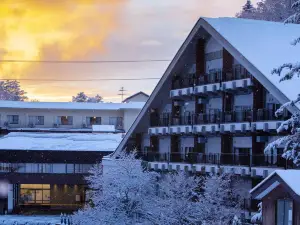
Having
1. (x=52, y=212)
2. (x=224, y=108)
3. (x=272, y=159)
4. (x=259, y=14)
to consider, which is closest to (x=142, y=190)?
(x=224, y=108)

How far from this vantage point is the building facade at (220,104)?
1281 inches

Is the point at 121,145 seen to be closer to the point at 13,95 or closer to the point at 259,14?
the point at 259,14

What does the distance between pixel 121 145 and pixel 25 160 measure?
1686 centimetres

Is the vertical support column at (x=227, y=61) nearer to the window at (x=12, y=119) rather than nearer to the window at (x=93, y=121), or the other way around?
the window at (x=93, y=121)

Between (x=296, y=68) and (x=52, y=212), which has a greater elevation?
(x=296, y=68)

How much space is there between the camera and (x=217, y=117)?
1458 inches

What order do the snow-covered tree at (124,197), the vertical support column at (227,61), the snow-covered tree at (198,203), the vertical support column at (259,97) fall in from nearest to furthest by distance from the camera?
the snow-covered tree at (198,203)
the vertical support column at (259,97)
the vertical support column at (227,61)
the snow-covered tree at (124,197)

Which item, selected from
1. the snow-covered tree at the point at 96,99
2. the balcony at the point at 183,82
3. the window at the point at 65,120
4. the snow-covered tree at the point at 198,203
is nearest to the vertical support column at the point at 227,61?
the balcony at the point at 183,82

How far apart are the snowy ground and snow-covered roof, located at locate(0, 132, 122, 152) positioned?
26.5 feet

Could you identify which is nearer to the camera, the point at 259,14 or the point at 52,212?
the point at 52,212

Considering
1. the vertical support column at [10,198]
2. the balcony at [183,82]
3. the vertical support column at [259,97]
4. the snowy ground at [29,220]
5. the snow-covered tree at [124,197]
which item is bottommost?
the snowy ground at [29,220]

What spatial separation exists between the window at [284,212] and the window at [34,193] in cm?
4595

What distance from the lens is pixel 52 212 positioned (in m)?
58.9

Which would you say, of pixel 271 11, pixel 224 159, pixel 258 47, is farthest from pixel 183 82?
pixel 271 11
